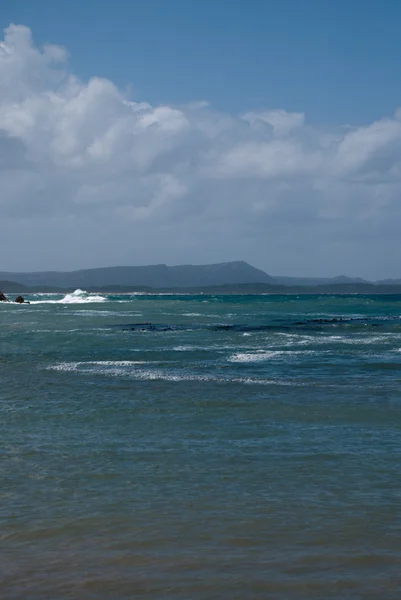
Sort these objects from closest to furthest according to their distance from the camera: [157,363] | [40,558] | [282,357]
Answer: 1. [40,558]
2. [157,363]
3. [282,357]

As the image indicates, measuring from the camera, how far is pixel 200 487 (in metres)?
11.4

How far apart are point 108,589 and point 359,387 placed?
16.7m

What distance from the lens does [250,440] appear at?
15.0 metres

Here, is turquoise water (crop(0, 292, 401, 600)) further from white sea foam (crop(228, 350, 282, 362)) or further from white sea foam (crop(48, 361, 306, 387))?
white sea foam (crop(228, 350, 282, 362))

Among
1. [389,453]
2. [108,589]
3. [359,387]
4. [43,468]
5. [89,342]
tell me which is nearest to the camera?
[108,589]

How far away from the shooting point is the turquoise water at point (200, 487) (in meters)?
8.04

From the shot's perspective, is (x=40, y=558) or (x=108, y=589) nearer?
(x=108, y=589)

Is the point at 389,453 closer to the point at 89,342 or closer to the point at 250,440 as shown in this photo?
the point at 250,440

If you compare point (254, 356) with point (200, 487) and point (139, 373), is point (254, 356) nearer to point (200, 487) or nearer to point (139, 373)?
point (139, 373)

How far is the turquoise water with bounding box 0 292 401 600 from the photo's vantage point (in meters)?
8.04

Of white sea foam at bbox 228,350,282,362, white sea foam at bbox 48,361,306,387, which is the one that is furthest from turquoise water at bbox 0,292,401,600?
white sea foam at bbox 228,350,282,362

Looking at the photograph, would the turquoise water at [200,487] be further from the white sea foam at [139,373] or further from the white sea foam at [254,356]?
the white sea foam at [254,356]

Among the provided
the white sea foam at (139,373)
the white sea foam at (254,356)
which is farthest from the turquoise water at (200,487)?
the white sea foam at (254,356)

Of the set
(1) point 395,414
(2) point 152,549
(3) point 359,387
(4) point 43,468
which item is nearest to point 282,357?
(3) point 359,387
